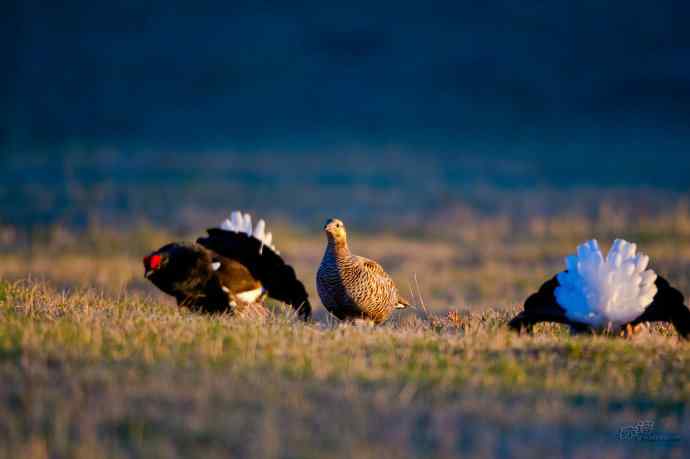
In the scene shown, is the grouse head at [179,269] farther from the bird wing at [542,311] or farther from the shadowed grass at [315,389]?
the bird wing at [542,311]

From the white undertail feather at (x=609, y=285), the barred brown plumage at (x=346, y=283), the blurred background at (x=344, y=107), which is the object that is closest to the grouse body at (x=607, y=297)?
the white undertail feather at (x=609, y=285)

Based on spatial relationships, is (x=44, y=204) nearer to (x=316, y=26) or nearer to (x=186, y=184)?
(x=186, y=184)

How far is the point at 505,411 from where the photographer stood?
6695 mm

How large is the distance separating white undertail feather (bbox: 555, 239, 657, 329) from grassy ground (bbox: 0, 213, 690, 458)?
270 millimetres

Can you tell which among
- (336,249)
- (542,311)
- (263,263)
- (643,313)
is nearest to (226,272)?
Result: (263,263)

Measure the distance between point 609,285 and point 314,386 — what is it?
9.33ft

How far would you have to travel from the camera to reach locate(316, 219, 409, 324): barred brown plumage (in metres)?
9.63

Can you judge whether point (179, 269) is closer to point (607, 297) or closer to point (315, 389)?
point (315, 389)

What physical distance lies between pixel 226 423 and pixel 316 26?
6669 centimetres

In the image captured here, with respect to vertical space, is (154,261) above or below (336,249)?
below

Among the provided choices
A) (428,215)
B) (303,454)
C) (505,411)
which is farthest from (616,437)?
(428,215)

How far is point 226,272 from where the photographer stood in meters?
9.46

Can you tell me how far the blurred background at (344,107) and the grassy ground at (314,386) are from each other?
18.2 metres

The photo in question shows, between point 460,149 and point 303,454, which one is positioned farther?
point 460,149
